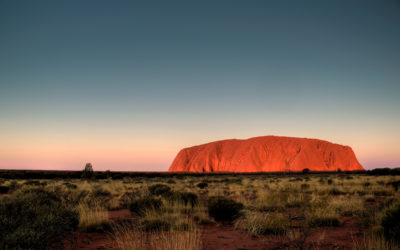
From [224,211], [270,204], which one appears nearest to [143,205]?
[224,211]

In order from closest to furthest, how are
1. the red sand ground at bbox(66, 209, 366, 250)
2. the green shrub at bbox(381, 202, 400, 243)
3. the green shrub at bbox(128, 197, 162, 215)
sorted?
the green shrub at bbox(381, 202, 400, 243)
the red sand ground at bbox(66, 209, 366, 250)
the green shrub at bbox(128, 197, 162, 215)

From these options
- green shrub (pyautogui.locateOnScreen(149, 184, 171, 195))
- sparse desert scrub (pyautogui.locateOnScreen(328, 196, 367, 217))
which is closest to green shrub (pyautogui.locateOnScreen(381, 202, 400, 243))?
sparse desert scrub (pyautogui.locateOnScreen(328, 196, 367, 217))

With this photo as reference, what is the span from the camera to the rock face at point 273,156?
68875mm

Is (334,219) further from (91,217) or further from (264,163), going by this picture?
(264,163)

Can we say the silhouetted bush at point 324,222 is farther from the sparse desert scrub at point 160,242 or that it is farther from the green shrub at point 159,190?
the green shrub at point 159,190

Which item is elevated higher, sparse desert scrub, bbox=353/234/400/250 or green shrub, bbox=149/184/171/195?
sparse desert scrub, bbox=353/234/400/250

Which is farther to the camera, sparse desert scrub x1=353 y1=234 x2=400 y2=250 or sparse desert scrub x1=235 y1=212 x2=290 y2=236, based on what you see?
sparse desert scrub x1=235 y1=212 x2=290 y2=236

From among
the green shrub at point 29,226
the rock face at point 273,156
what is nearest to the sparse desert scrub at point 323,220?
the green shrub at point 29,226

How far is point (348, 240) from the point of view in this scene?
184 inches

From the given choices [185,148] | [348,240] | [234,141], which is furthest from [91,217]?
[185,148]

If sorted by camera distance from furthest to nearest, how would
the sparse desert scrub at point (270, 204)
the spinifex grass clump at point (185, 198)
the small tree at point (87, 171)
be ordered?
the small tree at point (87, 171)
the spinifex grass clump at point (185, 198)
the sparse desert scrub at point (270, 204)

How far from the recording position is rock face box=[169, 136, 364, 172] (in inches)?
2712

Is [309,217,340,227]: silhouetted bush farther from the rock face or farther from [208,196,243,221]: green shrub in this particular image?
the rock face

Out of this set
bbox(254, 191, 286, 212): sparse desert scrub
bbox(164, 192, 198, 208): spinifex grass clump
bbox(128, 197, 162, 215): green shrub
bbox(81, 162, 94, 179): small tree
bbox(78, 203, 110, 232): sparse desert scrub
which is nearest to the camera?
bbox(78, 203, 110, 232): sparse desert scrub
